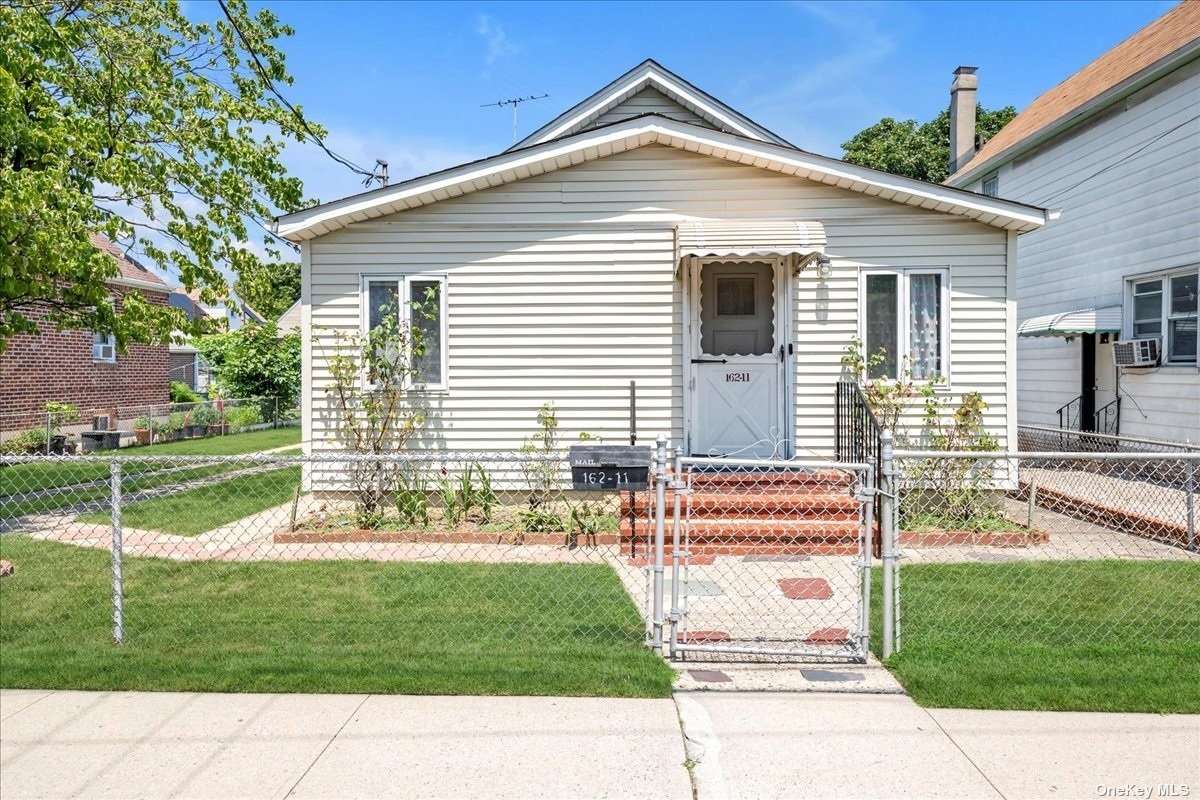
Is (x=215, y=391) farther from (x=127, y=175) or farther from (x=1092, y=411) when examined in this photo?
(x=1092, y=411)

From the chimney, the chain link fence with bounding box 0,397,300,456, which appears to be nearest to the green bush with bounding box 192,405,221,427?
the chain link fence with bounding box 0,397,300,456

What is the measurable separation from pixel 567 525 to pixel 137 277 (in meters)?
19.0

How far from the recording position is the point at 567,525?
8367 mm

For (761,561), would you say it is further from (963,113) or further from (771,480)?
(963,113)

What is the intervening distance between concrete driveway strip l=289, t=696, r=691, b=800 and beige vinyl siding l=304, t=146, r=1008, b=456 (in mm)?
5441

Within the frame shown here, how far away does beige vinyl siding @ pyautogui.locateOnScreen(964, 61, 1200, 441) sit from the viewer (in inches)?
443

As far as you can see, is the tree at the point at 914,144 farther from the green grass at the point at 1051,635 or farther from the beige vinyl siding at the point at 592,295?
the green grass at the point at 1051,635

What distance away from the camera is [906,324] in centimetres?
938

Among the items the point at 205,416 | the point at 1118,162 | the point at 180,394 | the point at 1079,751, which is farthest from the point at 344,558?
the point at 180,394

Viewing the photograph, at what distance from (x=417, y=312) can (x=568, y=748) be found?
6.65 meters

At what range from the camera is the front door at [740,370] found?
947 centimetres

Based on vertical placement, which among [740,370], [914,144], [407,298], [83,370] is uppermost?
[914,144]

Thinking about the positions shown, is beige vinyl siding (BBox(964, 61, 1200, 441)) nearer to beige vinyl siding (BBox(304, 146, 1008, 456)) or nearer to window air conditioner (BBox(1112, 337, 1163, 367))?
window air conditioner (BBox(1112, 337, 1163, 367))

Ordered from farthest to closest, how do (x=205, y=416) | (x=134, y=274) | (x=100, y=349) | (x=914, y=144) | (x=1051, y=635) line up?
(x=914, y=144) < (x=134, y=274) < (x=205, y=416) < (x=100, y=349) < (x=1051, y=635)
